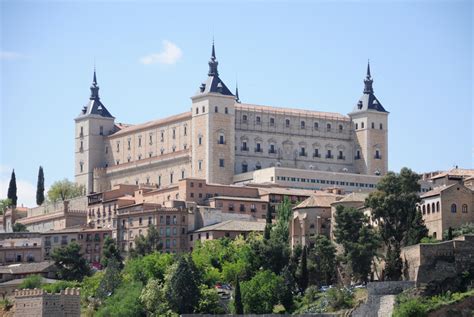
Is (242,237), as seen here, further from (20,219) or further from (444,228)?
(20,219)

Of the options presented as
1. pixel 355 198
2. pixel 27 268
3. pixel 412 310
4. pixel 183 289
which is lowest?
pixel 412 310

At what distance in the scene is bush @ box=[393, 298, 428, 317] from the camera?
261 feet

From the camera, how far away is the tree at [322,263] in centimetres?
9569

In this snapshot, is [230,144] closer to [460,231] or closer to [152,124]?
[152,124]

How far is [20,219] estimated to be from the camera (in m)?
148

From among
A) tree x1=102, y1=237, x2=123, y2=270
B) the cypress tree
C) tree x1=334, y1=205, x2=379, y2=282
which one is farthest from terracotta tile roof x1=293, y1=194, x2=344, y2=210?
tree x1=102, y1=237, x2=123, y2=270

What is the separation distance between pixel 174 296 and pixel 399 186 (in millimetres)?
15526

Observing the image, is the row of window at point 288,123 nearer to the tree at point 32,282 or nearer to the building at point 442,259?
the tree at point 32,282

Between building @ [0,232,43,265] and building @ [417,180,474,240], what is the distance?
3901cm

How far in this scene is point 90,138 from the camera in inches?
6132

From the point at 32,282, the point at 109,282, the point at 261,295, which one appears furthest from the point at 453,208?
the point at 32,282

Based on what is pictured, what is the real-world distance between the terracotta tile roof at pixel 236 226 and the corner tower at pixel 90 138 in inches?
1403

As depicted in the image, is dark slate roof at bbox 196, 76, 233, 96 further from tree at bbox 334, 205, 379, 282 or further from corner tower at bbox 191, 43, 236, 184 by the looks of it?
tree at bbox 334, 205, 379, 282

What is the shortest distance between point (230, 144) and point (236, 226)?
23723 mm
